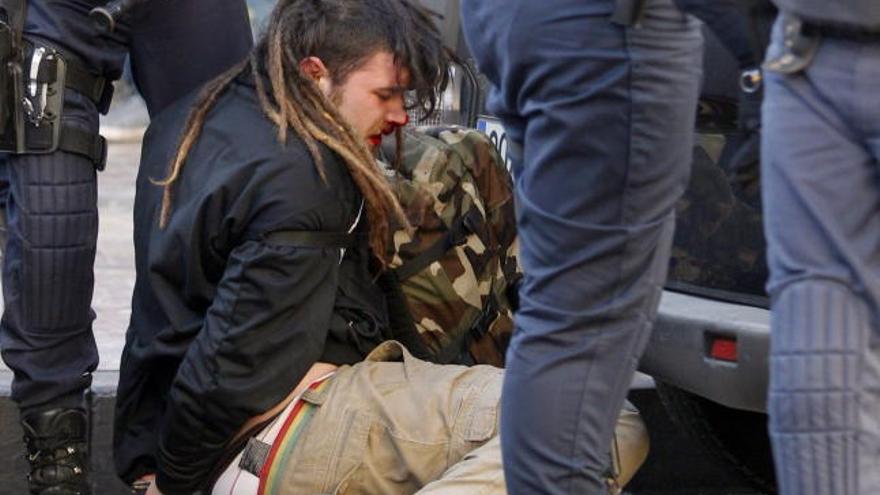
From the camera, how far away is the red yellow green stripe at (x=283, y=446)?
127 inches

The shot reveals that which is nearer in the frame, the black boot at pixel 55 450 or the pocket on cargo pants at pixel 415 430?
the pocket on cargo pants at pixel 415 430

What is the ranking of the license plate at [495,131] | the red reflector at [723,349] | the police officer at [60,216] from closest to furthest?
the red reflector at [723,349], the police officer at [60,216], the license plate at [495,131]

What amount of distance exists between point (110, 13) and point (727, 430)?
4.90 ft

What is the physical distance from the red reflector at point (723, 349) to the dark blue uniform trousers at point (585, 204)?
43 cm

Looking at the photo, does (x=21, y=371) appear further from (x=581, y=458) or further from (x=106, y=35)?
(x=581, y=458)

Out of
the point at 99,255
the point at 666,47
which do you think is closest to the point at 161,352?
the point at 666,47

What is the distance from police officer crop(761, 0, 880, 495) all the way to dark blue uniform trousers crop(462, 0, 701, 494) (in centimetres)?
27

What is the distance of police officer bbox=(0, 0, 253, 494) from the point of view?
3508 millimetres

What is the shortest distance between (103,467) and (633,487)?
134 centimetres

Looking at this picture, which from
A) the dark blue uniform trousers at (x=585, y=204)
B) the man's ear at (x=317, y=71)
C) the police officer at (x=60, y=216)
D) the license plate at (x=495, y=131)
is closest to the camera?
the dark blue uniform trousers at (x=585, y=204)

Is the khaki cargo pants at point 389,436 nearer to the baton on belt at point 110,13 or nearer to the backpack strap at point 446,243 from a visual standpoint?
the backpack strap at point 446,243

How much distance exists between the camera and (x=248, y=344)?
10.3ft

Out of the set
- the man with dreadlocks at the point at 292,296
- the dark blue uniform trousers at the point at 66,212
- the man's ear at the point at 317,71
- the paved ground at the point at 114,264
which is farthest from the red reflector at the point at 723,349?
the paved ground at the point at 114,264

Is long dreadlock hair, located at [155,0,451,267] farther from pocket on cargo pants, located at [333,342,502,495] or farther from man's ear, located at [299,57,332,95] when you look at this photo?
pocket on cargo pants, located at [333,342,502,495]
